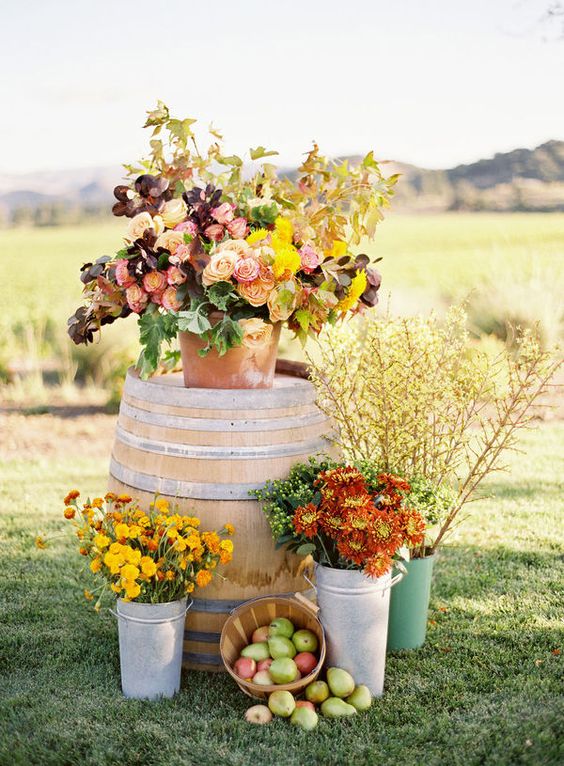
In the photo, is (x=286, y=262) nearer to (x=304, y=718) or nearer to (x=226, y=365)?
(x=226, y=365)

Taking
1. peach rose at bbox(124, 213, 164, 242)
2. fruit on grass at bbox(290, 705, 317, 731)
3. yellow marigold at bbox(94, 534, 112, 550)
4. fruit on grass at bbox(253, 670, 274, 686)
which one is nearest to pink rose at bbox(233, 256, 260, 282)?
peach rose at bbox(124, 213, 164, 242)

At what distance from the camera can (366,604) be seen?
2.85m

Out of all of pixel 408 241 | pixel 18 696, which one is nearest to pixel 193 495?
pixel 18 696

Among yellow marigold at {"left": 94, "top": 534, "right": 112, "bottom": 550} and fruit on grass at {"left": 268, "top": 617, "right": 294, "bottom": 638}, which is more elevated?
yellow marigold at {"left": 94, "top": 534, "right": 112, "bottom": 550}

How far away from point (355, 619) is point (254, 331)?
106cm

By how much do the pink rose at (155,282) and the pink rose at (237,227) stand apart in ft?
0.95

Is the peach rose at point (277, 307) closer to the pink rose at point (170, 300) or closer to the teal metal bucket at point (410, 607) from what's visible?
the pink rose at point (170, 300)

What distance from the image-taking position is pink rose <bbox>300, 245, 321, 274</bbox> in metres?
2.96

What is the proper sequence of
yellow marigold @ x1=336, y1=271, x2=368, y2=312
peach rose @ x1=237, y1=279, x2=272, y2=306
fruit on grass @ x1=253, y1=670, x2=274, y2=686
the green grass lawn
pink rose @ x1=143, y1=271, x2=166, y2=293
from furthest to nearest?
yellow marigold @ x1=336, y1=271, x2=368, y2=312 < pink rose @ x1=143, y1=271, x2=166, y2=293 < peach rose @ x1=237, y1=279, x2=272, y2=306 < fruit on grass @ x1=253, y1=670, x2=274, y2=686 < the green grass lawn

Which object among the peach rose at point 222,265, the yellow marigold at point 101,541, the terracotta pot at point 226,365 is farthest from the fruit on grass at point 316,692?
the peach rose at point 222,265

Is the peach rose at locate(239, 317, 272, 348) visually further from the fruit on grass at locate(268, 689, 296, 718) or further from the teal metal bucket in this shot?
the fruit on grass at locate(268, 689, 296, 718)

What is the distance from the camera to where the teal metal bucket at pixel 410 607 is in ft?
10.5

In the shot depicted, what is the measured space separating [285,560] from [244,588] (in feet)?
0.59

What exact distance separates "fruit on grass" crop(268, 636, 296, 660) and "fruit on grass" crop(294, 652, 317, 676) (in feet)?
0.10
